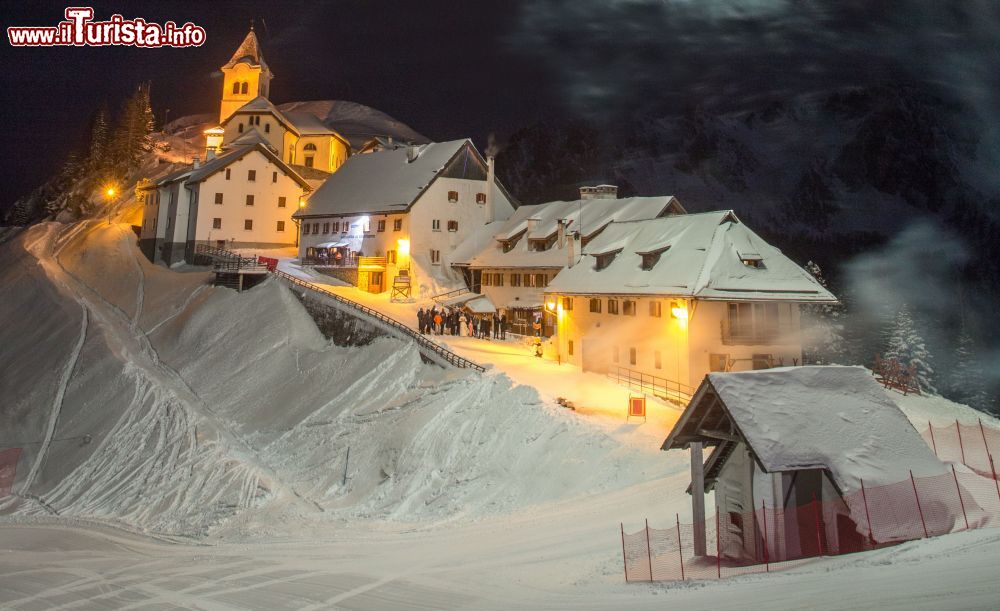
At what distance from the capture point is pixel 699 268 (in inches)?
1243

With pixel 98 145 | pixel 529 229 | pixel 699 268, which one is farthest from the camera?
pixel 98 145

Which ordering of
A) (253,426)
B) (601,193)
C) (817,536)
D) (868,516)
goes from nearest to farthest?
(868,516)
(817,536)
(253,426)
(601,193)

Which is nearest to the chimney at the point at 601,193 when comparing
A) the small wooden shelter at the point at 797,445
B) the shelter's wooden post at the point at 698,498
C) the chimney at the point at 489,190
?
the chimney at the point at 489,190

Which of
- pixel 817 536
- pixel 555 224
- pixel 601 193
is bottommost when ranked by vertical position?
pixel 817 536

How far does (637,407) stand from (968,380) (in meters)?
50.9

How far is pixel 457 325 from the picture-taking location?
41.3 m

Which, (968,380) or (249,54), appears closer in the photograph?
(968,380)

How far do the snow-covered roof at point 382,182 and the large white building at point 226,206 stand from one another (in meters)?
3.46

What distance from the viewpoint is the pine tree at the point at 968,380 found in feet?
186

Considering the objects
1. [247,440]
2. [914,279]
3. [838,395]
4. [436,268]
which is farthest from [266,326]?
[914,279]

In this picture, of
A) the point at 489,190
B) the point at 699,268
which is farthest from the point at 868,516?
the point at 489,190

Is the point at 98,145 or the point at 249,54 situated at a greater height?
the point at 249,54

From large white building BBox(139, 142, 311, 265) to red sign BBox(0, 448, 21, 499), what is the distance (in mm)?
26064

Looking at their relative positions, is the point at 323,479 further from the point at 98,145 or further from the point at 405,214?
the point at 98,145
